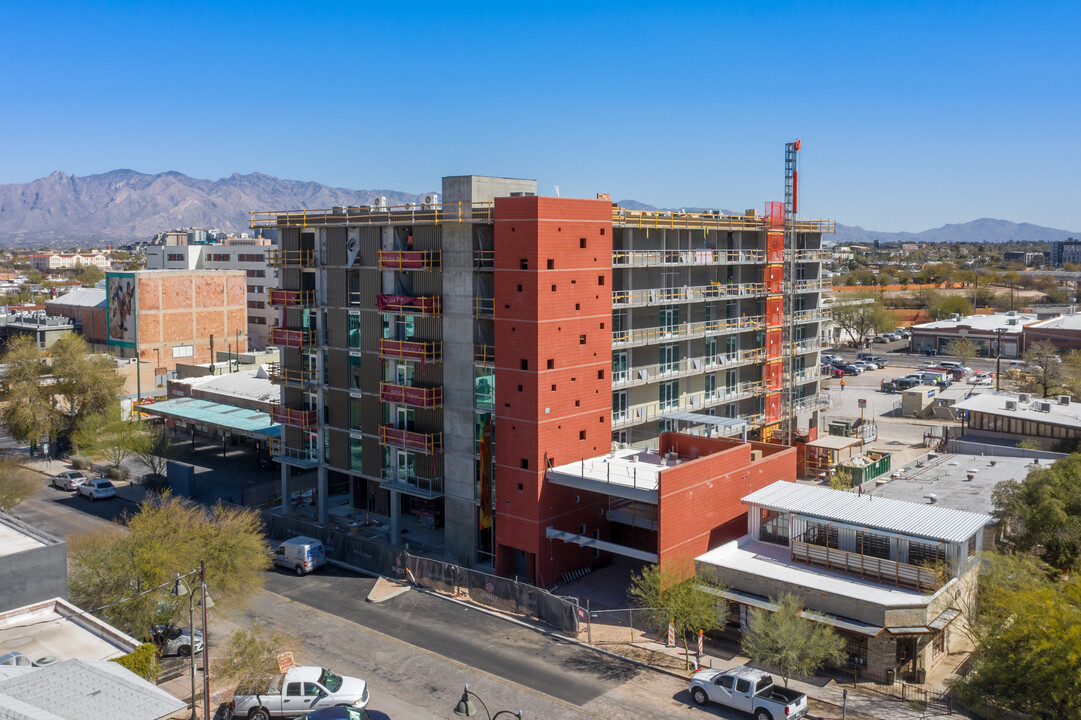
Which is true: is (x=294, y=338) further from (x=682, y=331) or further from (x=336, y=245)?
(x=682, y=331)

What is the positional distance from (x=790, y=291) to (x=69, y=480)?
51.3 metres

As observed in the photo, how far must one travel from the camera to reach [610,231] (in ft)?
149

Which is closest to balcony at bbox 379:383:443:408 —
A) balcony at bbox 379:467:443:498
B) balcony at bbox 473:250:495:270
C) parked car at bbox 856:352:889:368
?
balcony at bbox 379:467:443:498

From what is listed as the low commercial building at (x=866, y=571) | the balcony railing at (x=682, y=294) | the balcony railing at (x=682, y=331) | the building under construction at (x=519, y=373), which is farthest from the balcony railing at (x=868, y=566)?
the balcony railing at (x=682, y=294)

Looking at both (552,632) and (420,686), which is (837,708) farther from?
(420,686)

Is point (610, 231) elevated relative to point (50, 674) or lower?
elevated

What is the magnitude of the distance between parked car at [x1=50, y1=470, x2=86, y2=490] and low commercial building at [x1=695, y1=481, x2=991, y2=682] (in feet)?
146

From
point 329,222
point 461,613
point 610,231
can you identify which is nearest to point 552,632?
point 461,613

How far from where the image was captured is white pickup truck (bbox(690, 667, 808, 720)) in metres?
29.4

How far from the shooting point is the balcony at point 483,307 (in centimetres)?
4422

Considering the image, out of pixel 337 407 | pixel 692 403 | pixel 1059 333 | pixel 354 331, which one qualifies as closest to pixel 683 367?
pixel 692 403

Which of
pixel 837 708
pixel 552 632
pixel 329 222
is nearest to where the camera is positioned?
pixel 837 708

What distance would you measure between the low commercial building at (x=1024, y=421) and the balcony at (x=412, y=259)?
42.7m

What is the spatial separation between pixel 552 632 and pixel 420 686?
7.15 meters
